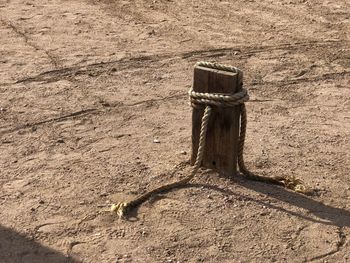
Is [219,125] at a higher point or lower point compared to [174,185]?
higher

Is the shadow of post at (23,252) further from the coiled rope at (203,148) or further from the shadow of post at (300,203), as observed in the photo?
the shadow of post at (300,203)

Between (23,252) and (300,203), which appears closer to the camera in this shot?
(23,252)

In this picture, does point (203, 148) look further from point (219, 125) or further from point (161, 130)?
point (161, 130)

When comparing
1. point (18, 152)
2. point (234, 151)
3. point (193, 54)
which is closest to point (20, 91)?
point (18, 152)

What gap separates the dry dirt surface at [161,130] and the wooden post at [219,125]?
4.4 inches

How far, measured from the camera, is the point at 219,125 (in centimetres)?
445

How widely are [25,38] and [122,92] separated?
1.81m

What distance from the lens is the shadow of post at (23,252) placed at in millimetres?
3854

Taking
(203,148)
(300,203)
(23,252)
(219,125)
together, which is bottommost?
(23,252)

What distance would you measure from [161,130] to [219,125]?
97 cm

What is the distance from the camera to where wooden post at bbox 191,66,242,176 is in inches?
171

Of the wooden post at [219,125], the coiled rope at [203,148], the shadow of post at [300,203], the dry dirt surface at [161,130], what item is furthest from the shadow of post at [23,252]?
the wooden post at [219,125]

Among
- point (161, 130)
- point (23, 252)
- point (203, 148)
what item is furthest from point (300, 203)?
point (23, 252)

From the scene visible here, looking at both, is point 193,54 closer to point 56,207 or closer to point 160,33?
point 160,33
